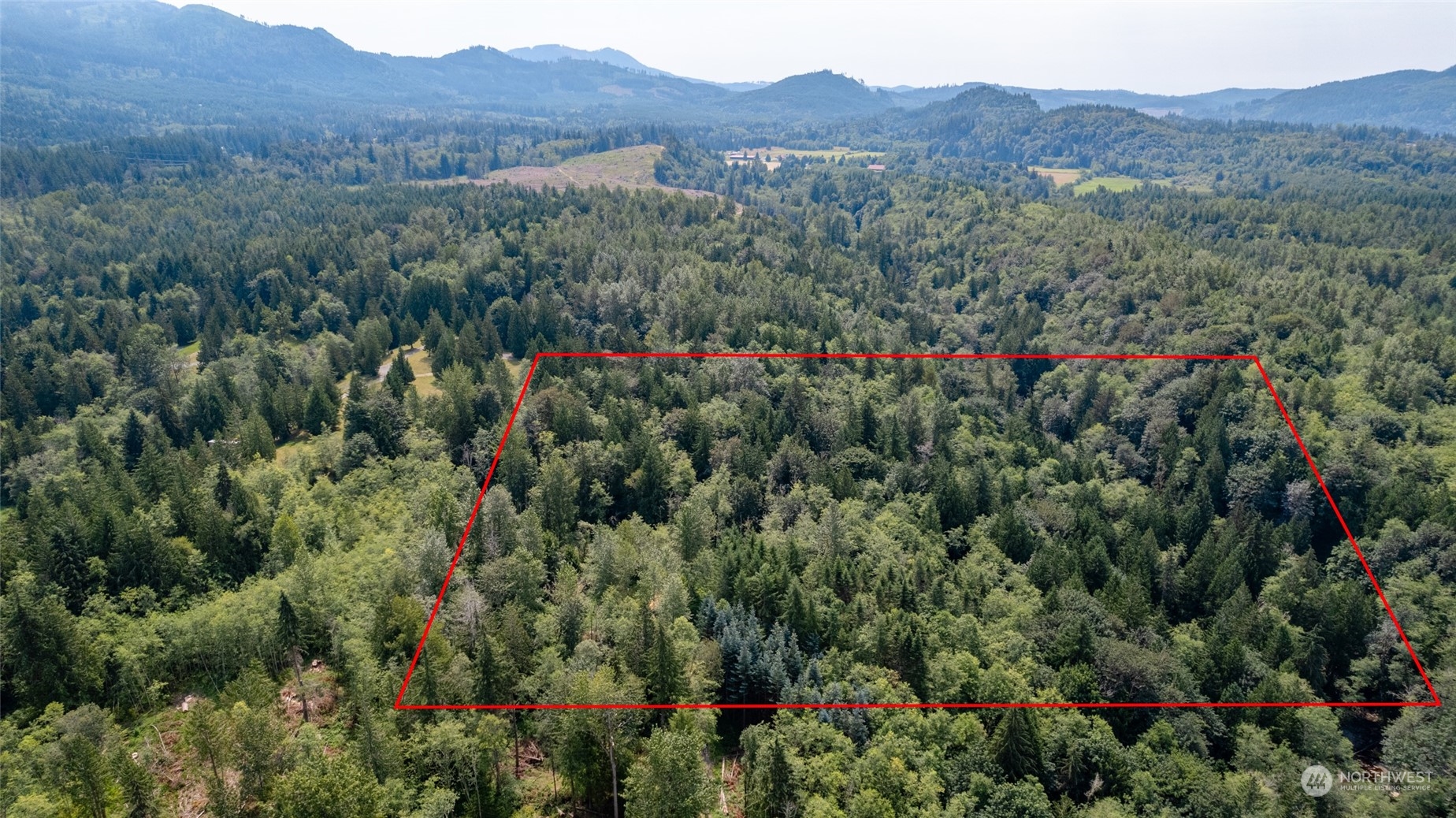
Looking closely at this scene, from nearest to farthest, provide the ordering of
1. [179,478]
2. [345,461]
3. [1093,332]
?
[179,478] < [345,461] < [1093,332]

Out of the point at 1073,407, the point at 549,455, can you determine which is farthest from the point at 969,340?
the point at 549,455

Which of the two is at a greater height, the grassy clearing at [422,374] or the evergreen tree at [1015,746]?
the grassy clearing at [422,374]

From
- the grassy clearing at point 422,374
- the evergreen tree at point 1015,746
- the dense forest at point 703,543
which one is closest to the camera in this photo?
the dense forest at point 703,543

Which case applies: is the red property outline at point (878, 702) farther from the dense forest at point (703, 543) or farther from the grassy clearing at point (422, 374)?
the grassy clearing at point (422, 374)

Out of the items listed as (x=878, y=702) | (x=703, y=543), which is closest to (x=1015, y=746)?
(x=878, y=702)

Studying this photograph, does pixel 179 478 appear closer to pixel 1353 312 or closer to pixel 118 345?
pixel 118 345

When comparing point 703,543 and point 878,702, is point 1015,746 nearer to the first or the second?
point 878,702

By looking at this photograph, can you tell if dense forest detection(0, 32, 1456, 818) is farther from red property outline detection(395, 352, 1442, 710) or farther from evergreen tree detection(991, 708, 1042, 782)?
red property outline detection(395, 352, 1442, 710)

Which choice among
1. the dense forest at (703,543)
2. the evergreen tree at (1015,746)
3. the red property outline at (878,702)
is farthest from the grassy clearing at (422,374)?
the evergreen tree at (1015,746)
